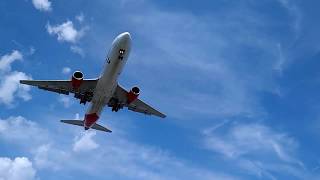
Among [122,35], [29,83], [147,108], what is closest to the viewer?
[122,35]

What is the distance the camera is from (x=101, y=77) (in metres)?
64.8

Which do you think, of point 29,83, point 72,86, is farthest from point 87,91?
point 29,83

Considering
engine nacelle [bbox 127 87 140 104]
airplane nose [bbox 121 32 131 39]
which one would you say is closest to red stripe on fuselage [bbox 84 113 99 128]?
engine nacelle [bbox 127 87 140 104]

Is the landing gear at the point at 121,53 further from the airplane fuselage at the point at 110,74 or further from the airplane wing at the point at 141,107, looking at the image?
the airplane wing at the point at 141,107

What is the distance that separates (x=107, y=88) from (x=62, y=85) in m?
6.57

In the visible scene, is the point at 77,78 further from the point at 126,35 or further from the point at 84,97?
the point at 126,35

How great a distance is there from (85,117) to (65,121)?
6618 mm

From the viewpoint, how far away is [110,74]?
63.5m

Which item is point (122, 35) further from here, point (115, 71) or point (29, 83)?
point (29, 83)

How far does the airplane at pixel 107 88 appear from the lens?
203ft

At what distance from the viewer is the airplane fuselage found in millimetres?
61406

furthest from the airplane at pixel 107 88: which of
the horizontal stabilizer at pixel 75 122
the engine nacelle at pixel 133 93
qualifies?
the horizontal stabilizer at pixel 75 122

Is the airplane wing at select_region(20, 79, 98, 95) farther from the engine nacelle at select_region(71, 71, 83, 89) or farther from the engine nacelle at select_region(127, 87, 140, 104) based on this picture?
the engine nacelle at select_region(127, 87, 140, 104)

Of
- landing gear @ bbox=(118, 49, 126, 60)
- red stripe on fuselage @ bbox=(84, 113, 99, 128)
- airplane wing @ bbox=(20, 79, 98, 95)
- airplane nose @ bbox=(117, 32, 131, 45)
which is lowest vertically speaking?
red stripe on fuselage @ bbox=(84, 113, 99, 128)
